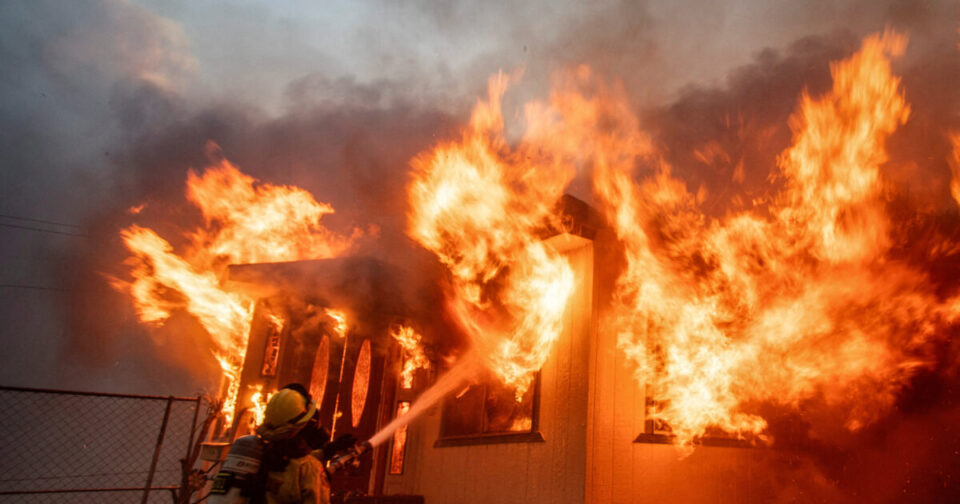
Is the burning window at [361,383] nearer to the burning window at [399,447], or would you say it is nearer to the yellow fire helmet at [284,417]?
the burning window at [399,447]

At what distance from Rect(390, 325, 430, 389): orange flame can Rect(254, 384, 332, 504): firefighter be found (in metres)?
5.31

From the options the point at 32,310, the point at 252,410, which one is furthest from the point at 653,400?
the point at 32,310

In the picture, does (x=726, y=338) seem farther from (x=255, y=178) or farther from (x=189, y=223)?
(x=189, y=223)

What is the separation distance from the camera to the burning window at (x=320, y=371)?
859 centimetres

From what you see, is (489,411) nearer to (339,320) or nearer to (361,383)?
(361,383)

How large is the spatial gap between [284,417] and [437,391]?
211 inches

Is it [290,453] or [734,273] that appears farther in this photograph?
[734,273]

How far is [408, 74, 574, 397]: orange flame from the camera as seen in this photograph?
7.31m

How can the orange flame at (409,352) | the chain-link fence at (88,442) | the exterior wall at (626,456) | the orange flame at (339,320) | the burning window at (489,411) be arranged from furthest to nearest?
the chain-link fence at (88,442) → the orange flame at (409,352) → the orange flame at (339,320) → the burning window at (489,411) → the exterior wall at (626,456)

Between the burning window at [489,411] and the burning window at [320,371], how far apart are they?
1.79 m

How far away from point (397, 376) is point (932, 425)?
8.33m

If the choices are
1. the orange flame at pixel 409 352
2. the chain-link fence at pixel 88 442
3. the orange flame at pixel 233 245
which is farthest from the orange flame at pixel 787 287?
the chain-link fence at pixel 88 442

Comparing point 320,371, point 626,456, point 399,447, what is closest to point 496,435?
point 626,456

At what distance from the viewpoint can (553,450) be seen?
6.60m
